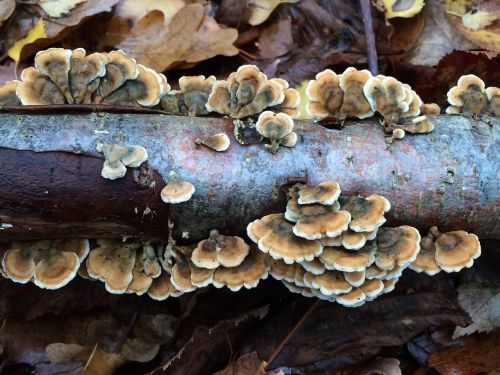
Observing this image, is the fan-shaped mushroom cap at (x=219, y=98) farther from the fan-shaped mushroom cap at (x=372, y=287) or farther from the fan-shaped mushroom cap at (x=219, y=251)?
the fan-shaped mushroom cap at (x=372, y=287)

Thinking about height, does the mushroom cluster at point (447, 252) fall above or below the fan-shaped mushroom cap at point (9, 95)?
below

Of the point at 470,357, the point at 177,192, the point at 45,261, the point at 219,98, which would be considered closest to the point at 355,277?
the point at 177,192

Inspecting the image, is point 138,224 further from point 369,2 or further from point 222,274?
point 369,2

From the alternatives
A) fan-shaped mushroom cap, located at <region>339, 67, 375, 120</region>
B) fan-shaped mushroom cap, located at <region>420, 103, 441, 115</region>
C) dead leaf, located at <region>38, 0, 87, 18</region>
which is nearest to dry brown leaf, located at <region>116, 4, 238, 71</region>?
dead leaf, located at <region>38, 0, 87, 18</region>

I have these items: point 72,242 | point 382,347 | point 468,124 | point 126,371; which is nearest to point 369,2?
point 468,124

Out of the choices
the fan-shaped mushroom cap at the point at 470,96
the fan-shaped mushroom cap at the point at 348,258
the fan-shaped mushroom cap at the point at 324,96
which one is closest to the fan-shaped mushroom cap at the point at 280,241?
the fan-shaped mushroom cap at the point at 348,258

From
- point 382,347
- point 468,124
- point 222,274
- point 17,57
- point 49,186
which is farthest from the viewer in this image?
point 17,57

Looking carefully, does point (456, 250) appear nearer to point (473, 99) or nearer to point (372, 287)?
point (372, 287)
